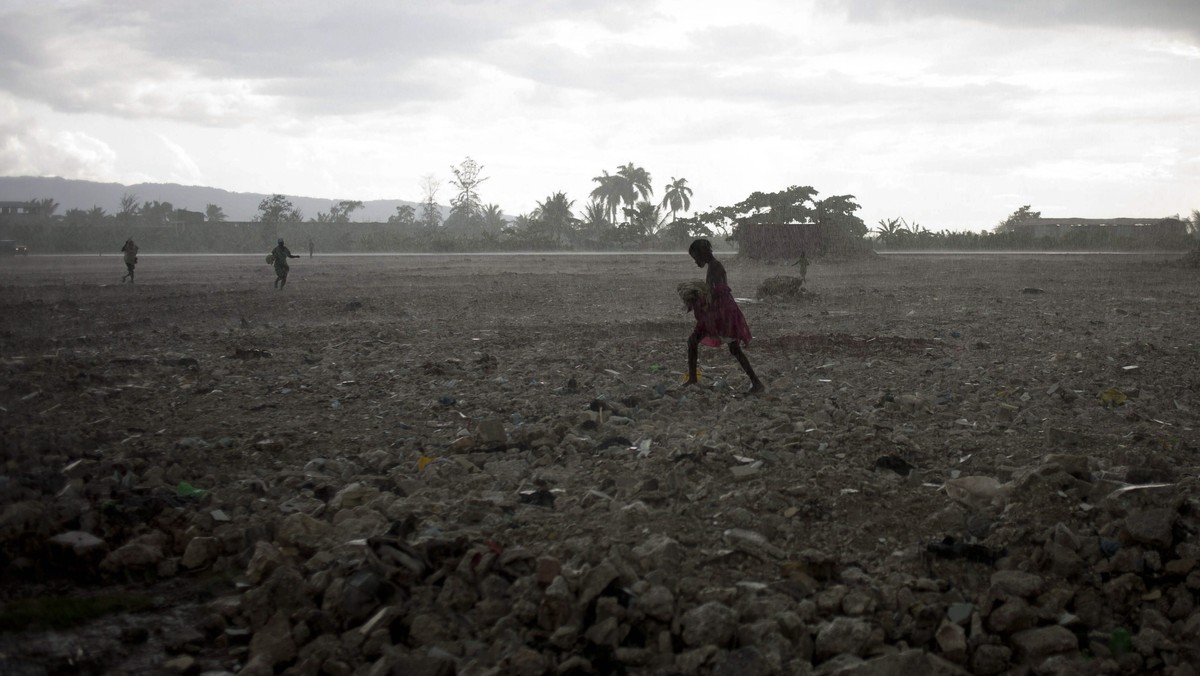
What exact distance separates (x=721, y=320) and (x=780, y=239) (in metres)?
24.0

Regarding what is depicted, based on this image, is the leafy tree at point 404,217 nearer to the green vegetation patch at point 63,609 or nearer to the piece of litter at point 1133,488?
the green vegetation patch at point 63,609

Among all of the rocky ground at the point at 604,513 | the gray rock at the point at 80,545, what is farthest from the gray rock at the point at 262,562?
the gray rock at the point at 80,545

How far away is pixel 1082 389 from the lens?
665 centimetres

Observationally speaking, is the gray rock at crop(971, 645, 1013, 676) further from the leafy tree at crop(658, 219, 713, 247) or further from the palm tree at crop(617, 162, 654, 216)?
the palm tree at crop(617, 162, 654, 216)

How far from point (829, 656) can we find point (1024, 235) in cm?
4146

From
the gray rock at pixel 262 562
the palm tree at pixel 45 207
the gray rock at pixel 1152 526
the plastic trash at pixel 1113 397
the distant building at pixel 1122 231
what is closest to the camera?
the gray rock at pixel 1152 526

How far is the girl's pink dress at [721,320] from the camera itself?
656cm

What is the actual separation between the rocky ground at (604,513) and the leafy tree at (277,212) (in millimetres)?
43833

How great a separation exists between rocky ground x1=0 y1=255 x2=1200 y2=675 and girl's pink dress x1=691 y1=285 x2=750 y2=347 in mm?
467

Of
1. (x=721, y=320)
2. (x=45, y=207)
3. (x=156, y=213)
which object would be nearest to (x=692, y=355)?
(x=721, y=320)

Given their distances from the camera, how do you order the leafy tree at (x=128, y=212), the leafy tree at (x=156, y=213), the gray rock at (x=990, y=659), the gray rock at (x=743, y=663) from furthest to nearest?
the leafy tree at (x=156, y=213) → the leafy tree at (x=128, y=212) → the gray rock at (x=990, y=659) → the gray rock at (x=743, y=663)

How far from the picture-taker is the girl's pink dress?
6.56m

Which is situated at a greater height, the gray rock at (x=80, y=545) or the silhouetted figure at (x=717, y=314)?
the silhouetted figure at (x=717, y=314)

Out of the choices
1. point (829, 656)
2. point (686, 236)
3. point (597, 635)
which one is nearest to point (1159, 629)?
point (829, 656)
